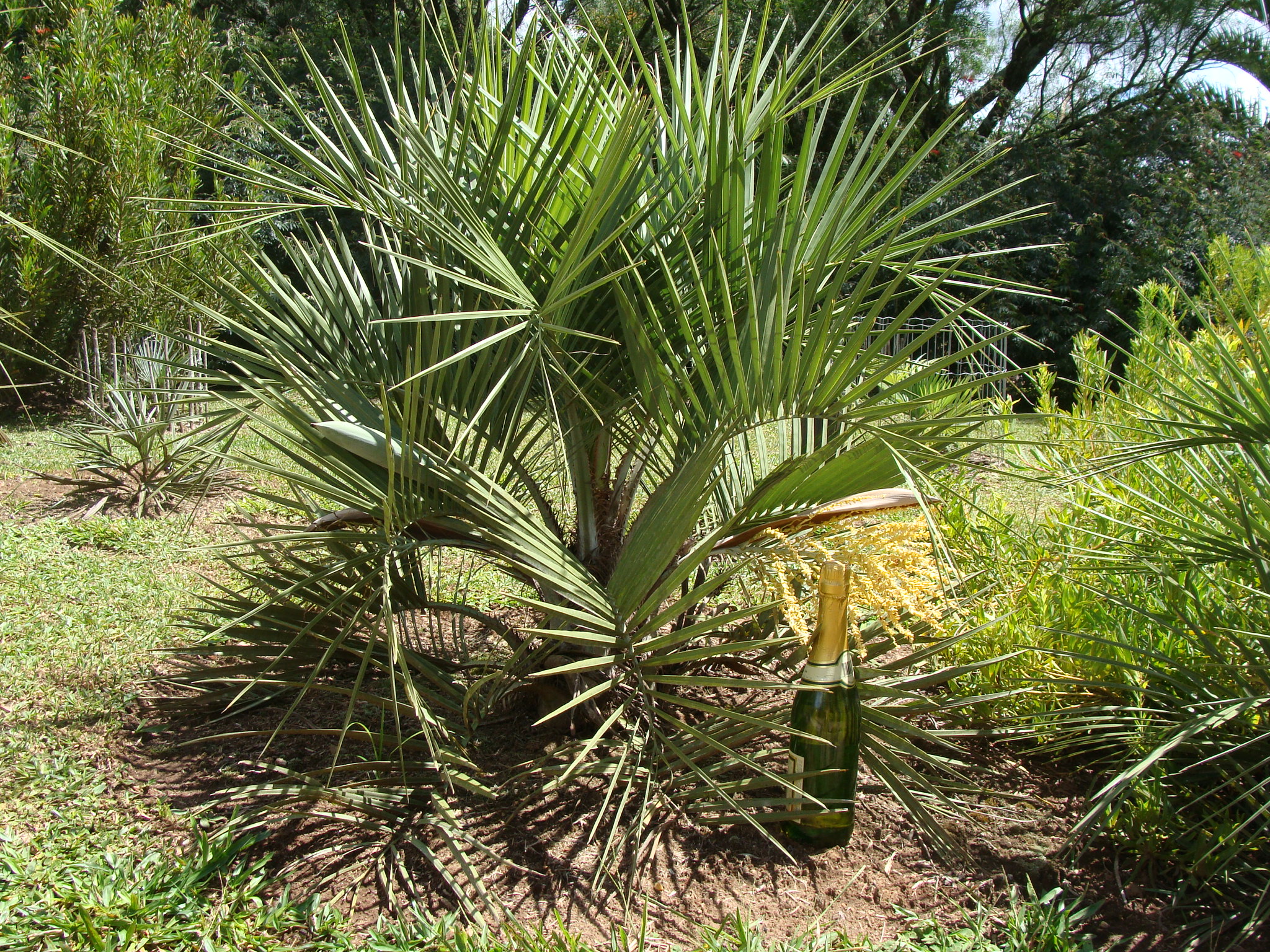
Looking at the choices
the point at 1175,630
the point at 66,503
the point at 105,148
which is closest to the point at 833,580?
the point at 1175,630

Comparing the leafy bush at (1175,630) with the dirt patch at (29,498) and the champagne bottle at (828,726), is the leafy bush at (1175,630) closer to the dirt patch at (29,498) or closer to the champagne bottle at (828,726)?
the champagne bottle at (828,726)

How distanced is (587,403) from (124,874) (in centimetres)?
122

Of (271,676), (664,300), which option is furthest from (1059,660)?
(271,676)

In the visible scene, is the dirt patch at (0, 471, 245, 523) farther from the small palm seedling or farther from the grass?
the grass

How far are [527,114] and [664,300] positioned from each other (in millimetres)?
591

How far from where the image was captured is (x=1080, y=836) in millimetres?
1793

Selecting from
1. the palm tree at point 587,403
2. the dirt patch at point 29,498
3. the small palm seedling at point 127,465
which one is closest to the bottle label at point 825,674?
the palm tree at point 587,403

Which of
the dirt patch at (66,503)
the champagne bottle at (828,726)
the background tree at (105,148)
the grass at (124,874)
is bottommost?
the grass at (124,874)

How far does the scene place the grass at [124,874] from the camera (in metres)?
1.54

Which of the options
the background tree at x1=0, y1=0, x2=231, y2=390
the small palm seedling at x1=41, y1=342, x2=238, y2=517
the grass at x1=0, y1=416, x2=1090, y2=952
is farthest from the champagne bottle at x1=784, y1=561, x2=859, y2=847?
the background tree at x1=0, y1=0, x2=231, y2=390

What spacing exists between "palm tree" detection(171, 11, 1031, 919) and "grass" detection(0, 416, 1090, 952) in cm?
16

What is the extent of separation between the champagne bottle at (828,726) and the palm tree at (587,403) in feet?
0.22

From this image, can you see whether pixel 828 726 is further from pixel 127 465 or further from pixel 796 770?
pixel 127 465

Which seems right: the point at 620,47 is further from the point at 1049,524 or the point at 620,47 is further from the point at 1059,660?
the point at 1059,660
